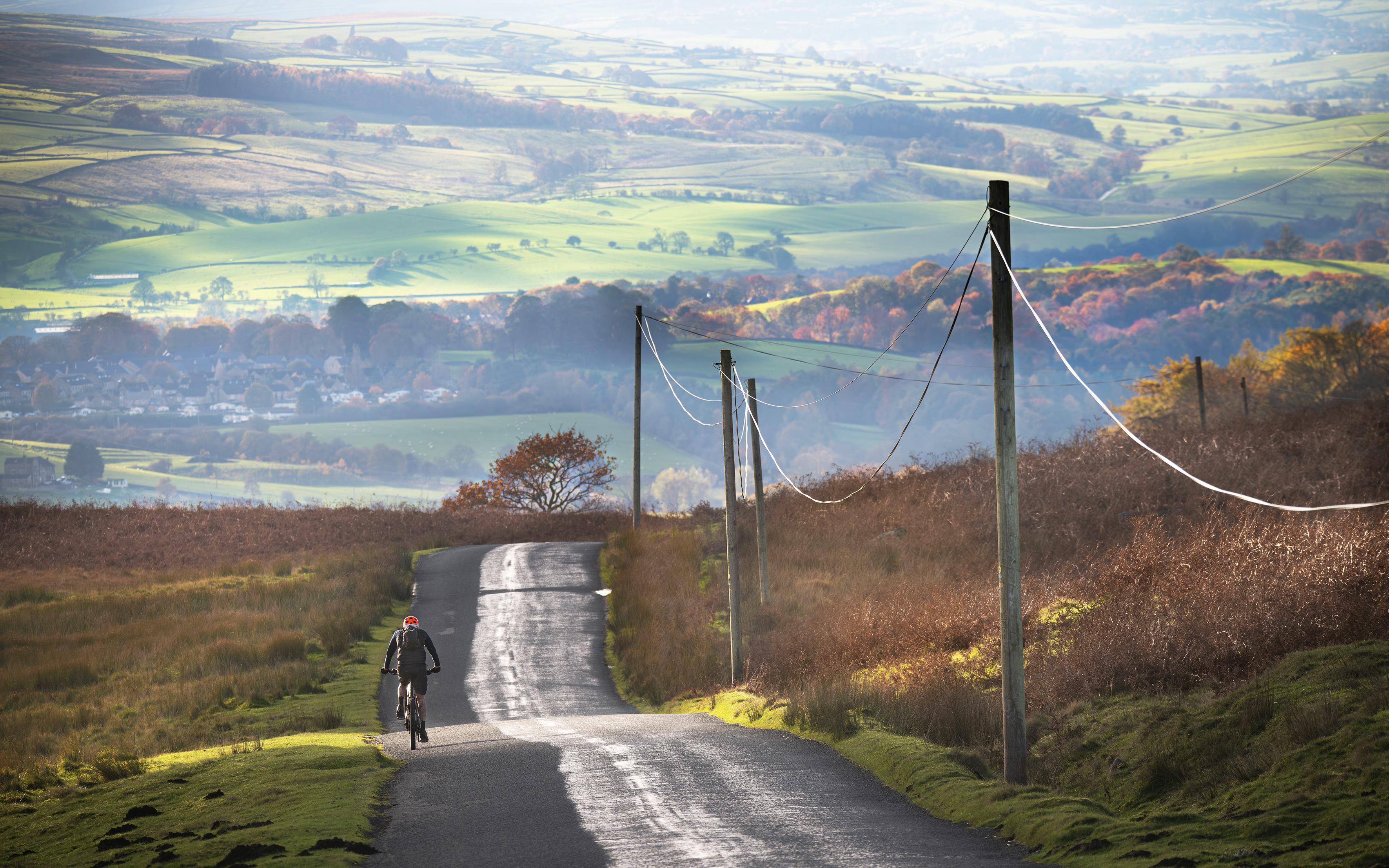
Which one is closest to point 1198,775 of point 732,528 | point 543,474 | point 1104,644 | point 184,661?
point 1104,644

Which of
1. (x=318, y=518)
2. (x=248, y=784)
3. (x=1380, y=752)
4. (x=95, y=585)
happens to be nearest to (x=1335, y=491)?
(x=1380, y=752)

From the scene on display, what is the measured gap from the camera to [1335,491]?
23.1 m

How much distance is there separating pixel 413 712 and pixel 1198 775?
Answer: 10469mm

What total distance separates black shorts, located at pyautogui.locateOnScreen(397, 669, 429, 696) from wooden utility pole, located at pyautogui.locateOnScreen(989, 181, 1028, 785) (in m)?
8.81

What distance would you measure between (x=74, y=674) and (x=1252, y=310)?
199m

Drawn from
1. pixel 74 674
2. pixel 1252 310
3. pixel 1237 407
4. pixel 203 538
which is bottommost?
pixel 74 674

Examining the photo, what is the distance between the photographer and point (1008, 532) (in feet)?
36.6

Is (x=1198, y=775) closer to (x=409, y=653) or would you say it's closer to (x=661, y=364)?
(x=409, y=653)

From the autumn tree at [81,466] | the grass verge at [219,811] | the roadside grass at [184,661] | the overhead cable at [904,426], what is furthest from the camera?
the autumn tree at [81,466]

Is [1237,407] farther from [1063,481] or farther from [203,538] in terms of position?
[203,538]

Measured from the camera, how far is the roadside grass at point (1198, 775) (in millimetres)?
7758

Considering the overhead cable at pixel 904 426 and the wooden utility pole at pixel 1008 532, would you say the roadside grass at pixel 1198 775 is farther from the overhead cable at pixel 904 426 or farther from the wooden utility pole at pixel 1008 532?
the overhead cable at pixel 904 426

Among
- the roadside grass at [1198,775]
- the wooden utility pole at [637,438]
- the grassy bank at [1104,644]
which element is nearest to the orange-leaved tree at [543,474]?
the wooden utility pole at [637,438]

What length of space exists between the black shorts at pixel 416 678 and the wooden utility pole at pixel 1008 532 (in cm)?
881
